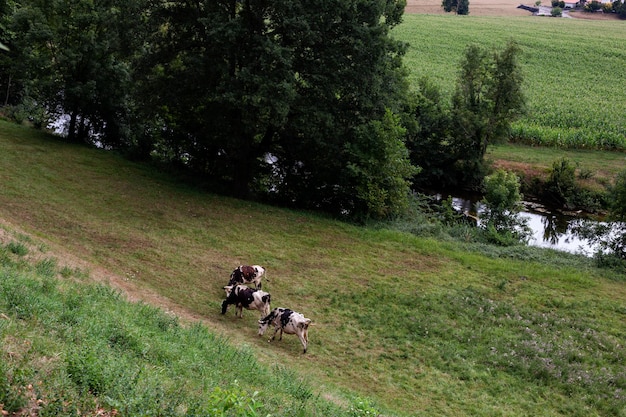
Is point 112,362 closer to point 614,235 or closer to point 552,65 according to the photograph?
point 614,235

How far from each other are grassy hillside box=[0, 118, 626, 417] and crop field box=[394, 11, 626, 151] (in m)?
23.3

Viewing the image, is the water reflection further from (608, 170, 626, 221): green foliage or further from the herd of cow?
the herd of cow

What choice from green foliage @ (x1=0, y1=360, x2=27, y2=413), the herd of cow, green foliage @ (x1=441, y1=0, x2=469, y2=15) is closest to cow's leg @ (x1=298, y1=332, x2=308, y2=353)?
the herd of cow

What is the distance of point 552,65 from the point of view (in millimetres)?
79000

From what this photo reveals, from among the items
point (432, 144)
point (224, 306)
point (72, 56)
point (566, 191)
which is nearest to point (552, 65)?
point (566, 191)

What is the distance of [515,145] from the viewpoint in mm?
50000

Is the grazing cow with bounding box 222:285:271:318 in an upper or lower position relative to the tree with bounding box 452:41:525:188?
lower

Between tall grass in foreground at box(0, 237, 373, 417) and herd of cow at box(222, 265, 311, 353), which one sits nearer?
tall grass in foreground at box(0, 237, 373, 417)

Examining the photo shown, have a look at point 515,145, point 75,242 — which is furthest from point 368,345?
point 515,145

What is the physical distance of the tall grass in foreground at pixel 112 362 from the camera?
21.7ft

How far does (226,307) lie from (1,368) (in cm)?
961

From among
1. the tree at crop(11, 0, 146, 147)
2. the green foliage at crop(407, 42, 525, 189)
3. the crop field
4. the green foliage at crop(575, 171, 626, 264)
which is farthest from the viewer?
the crop field

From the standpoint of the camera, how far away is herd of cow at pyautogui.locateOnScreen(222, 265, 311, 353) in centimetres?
1453

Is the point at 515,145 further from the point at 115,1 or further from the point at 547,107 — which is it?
the point at 115,1
